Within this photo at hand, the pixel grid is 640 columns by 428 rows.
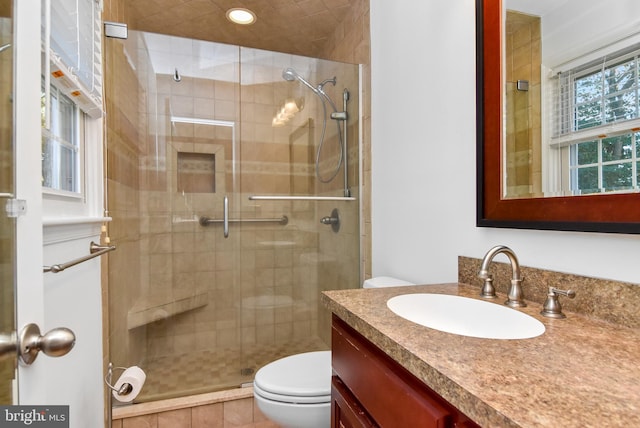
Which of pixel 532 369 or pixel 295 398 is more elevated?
pixel 532 369

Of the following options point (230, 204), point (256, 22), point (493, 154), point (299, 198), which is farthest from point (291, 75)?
point (493, 154)

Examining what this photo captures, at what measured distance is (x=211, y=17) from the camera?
2.28m

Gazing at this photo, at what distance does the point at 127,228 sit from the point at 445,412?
1966 millimetres

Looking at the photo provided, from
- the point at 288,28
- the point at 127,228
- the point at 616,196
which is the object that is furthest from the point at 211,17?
the point at 616,196

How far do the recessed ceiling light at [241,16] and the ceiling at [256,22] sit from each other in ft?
0.12

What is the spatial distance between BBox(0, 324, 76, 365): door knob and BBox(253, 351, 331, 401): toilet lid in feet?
2.95

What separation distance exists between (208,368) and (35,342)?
172 centimetres

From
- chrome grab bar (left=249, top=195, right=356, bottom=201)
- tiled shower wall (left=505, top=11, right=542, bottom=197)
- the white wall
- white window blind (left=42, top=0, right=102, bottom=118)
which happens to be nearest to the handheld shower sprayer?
chrome grab bar (left=249, top=195, right=356, bottom=201)

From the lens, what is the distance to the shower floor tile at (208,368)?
6.05ft

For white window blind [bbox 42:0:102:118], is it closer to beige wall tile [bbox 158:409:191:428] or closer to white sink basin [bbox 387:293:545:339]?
white sink basin [bbox 387:293:545:339]

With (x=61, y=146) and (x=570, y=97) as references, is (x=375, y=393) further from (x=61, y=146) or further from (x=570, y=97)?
(x=61, y=146)

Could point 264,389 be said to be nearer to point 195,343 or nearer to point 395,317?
point 395,317

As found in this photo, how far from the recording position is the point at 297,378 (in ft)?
4.43

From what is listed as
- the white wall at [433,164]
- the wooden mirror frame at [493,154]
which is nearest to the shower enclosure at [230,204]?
the white wall at [433,164]
